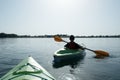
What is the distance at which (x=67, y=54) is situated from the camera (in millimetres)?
14852

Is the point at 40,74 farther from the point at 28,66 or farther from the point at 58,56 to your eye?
the point at 58,56

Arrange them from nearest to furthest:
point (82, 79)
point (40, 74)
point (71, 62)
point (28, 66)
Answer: point (40, 74) → point (28, 66) → point (82, 79) → point (71, 62)

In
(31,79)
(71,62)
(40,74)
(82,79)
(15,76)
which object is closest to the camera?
(31,79)

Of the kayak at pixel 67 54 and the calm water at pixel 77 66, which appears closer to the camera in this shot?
the calm water at pixel 77 66

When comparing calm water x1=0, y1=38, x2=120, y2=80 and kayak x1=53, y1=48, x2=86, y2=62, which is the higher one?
kayak x1=53, y1=48, x2=86, y2=62

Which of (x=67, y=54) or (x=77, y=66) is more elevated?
(x=67, y=54)

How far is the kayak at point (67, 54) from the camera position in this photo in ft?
46.1

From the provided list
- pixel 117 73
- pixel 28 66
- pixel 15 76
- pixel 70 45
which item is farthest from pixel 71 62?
pixel 15 76

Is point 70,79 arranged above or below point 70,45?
below

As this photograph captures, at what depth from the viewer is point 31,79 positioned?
552 centimetres

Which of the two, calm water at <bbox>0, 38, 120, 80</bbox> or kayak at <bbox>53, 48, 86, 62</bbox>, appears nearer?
calm water at <bbox>0, 38, 120, 80</bbox>

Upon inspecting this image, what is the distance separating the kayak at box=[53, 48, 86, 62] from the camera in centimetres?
1405

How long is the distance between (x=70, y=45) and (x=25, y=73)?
10.7 metres

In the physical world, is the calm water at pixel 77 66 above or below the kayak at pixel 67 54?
below
